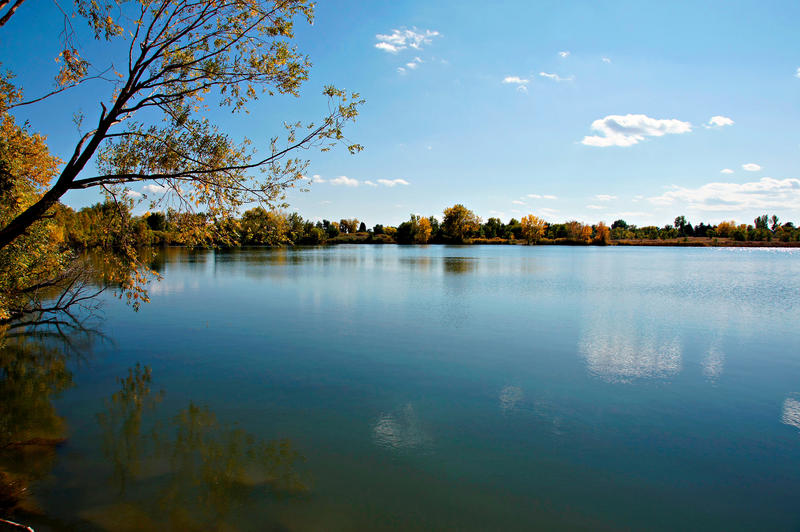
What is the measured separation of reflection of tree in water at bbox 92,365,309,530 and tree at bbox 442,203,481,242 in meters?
143

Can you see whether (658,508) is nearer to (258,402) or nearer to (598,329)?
(258,402)

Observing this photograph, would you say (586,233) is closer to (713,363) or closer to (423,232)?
(423,232)

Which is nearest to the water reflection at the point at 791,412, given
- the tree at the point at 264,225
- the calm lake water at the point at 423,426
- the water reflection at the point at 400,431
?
the calm lake water at the point at 423,426

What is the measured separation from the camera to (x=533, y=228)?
150 metres

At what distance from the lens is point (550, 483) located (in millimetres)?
6422

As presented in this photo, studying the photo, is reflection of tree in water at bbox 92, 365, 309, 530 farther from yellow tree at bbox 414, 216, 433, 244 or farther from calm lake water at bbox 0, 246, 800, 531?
yellow tree at bbox 414, 216, 433, 244

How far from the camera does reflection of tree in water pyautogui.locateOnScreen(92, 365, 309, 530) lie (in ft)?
18.9

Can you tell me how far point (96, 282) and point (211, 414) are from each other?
25.9 m

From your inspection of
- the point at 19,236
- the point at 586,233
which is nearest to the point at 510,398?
the point at 19,236

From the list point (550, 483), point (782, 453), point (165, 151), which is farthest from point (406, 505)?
point (165, 151)

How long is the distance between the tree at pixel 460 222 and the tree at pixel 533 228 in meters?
18.0

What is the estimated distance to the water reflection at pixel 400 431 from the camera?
751cm

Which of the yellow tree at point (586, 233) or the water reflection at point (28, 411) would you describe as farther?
the yellow tree at point (586, 233)

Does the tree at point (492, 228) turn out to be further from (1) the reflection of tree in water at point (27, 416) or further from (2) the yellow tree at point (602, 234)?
(1) the reflection of tree in water at point (27, 416)
